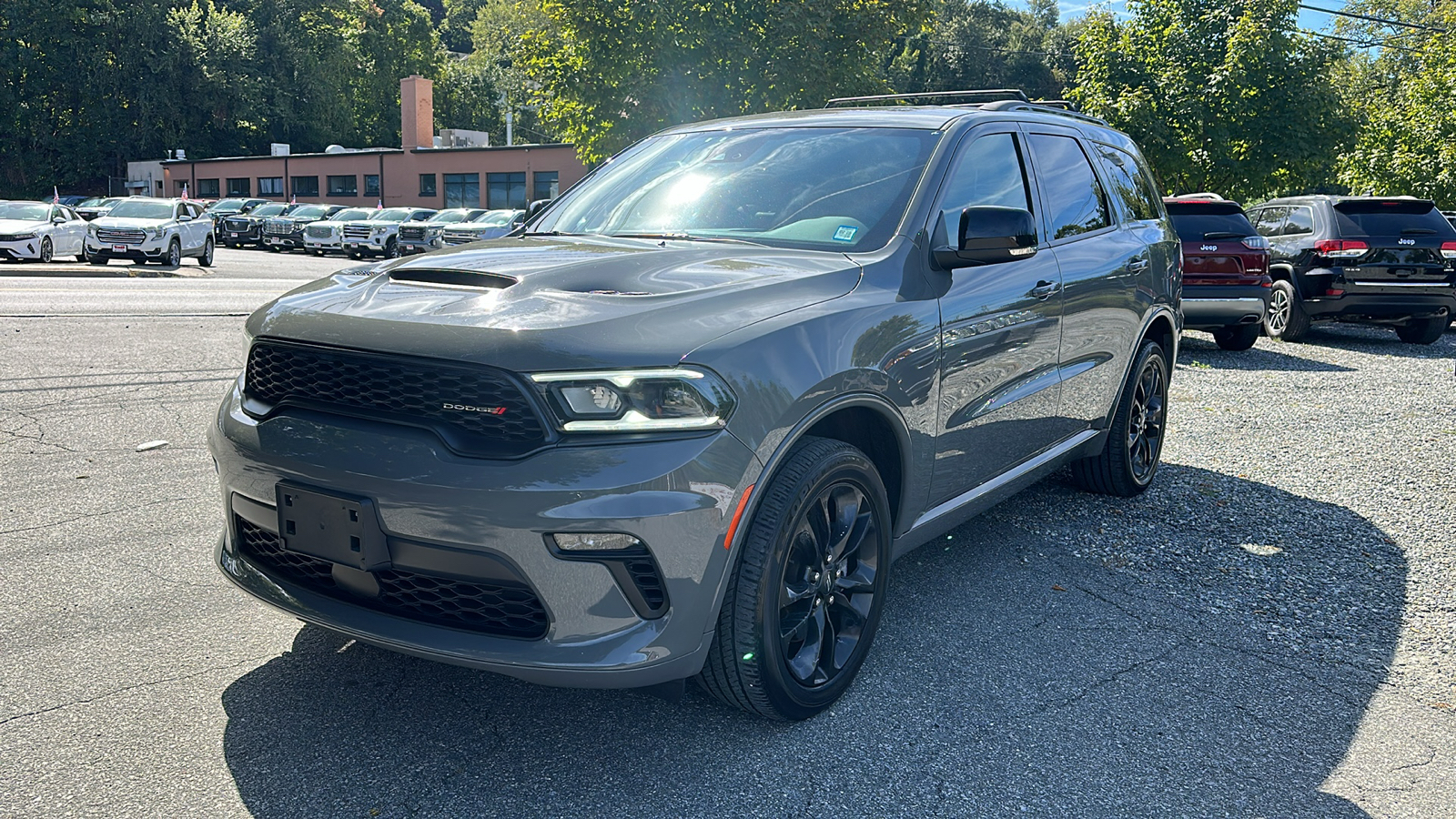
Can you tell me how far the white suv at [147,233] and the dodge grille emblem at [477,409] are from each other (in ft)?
77.2

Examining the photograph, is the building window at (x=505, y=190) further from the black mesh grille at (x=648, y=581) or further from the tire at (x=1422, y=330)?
the black mesh grille at (x=648, y=581)

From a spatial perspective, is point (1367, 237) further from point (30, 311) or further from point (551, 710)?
point (30, 311)

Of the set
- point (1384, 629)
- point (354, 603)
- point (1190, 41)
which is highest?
point (1190, 41)

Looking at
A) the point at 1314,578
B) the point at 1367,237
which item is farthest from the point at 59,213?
the point at 1314,578

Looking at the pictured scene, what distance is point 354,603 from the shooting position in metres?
2.97

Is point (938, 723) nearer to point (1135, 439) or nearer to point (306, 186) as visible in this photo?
point (1135, 439)

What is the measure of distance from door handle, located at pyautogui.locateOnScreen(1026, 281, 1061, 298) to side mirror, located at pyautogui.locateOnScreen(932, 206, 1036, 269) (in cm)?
58

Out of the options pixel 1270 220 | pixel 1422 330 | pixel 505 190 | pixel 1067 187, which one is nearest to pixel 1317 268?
pixel 1270 220

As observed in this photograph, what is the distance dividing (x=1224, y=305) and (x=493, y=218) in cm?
2234

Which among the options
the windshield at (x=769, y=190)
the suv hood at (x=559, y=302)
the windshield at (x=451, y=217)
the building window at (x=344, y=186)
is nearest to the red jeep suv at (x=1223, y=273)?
the windshield at (x=769, y=190)

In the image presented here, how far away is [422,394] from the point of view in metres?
2.83

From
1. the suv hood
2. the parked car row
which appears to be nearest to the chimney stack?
the parked car row

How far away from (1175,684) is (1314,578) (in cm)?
154

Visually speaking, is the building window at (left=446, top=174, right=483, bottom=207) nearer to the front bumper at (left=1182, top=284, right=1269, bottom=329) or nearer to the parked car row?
the parked car row
